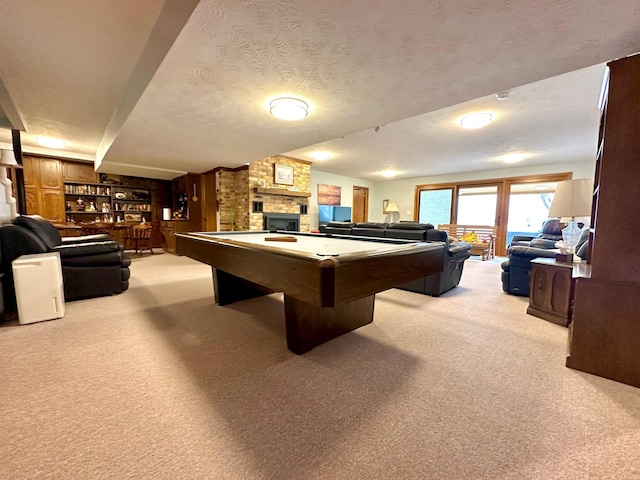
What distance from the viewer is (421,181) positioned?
8625 mm

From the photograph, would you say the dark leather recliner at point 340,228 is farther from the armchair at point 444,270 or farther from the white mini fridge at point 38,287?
the white mini fridge at point 38,287

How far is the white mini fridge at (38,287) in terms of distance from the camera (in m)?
2.24

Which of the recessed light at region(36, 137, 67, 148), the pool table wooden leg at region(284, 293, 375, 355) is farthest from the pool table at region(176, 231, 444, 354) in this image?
the recessed light at region(36, 137, 67, 148)

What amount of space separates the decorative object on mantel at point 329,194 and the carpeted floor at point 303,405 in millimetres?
5980

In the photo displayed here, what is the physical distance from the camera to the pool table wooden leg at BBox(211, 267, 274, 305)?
2.80m

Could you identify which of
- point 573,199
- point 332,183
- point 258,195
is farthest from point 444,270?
point 332,183

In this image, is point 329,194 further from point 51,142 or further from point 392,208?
point 51,142

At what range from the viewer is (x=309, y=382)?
1.52 m

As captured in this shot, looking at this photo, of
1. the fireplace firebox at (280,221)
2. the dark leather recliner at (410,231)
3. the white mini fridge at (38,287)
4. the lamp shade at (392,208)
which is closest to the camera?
the white mini fridge at (38,287)

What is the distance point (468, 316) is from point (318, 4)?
2797 millimetres

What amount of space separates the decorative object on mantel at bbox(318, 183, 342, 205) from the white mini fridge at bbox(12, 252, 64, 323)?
619 centimetres

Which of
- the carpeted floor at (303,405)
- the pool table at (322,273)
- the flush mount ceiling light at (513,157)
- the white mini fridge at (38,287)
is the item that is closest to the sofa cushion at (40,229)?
the white mini fridge at (38,287)

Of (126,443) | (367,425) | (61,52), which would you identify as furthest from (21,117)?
(367,425)

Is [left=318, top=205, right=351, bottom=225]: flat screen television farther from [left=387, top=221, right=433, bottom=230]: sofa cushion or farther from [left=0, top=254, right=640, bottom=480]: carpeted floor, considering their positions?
[left=0, top=254, right=640, bottom=480]: carpeted floor
